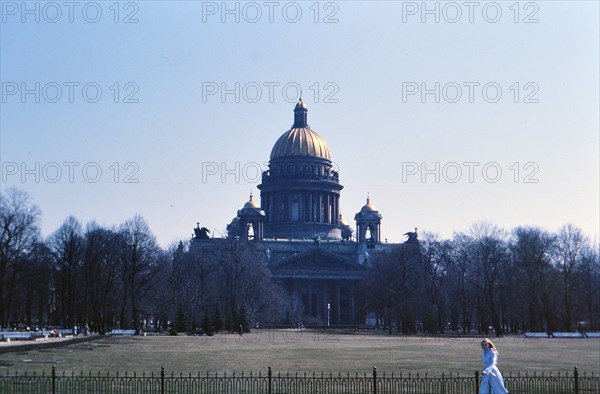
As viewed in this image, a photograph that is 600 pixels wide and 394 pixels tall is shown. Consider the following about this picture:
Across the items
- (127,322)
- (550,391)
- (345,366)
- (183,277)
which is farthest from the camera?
(127,322)

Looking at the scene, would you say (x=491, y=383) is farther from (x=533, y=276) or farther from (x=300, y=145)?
(x=300, y=145)

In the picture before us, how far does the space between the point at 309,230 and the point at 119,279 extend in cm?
7207

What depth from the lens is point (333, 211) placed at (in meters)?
168

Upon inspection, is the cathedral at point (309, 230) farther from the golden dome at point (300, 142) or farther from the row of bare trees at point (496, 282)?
the row of bare trees at point (496, 282)

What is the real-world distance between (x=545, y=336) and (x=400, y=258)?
81.4 ft

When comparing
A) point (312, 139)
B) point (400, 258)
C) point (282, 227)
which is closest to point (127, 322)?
point (400, 258)

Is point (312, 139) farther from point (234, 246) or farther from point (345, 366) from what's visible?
point (345, 366)

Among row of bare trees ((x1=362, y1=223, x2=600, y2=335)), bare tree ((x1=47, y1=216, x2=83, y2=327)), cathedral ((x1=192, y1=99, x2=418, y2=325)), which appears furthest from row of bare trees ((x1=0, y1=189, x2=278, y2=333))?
cathedral ((x1=192, y1=99, x2=418, y2=325))

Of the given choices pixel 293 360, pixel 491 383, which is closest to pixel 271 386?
pixel 491 383

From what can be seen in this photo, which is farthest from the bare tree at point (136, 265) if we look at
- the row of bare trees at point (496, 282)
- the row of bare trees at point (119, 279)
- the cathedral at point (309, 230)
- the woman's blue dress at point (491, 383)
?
the woman's blue dress at point (491, 383)

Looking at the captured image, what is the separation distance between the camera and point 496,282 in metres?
93.6

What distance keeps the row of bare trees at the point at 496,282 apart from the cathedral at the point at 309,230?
38935mm

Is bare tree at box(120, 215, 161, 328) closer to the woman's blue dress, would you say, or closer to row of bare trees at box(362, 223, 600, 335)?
row of bare trees at box(362, 223, 600, 335)

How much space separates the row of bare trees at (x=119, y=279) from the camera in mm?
76125
